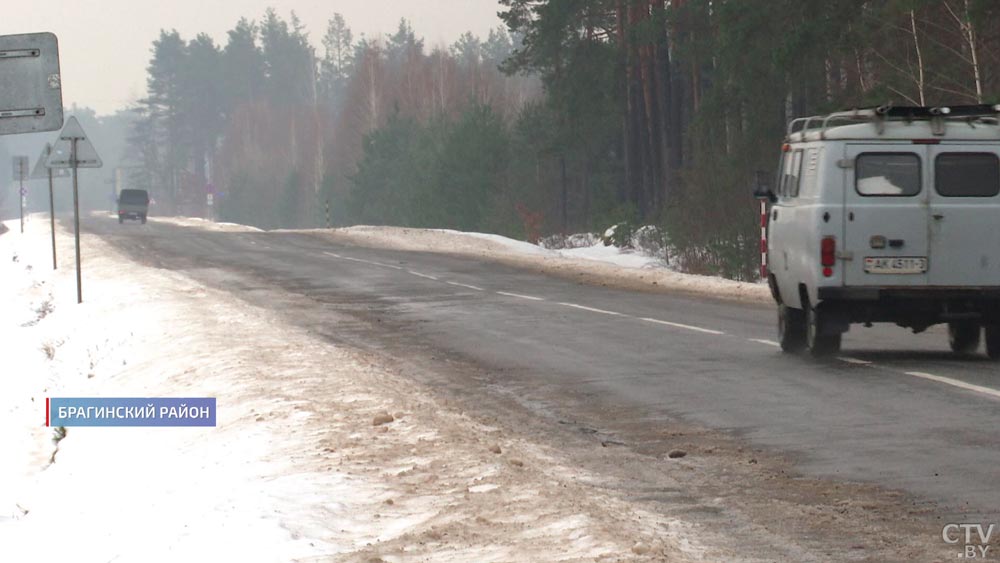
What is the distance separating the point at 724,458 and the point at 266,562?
11.1ft

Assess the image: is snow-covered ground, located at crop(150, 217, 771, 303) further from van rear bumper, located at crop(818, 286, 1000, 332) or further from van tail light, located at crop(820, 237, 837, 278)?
van tail light, located at crop(820, 237, 837, 278)

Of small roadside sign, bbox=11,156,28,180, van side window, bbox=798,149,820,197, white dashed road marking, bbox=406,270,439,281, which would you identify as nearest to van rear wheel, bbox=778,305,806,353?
van side window, bbox=798,149,820,197

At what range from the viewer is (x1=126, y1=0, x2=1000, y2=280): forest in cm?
3184

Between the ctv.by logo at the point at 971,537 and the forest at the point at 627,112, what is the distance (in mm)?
21370

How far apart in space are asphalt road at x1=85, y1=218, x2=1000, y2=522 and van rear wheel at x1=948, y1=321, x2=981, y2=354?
0.20 m

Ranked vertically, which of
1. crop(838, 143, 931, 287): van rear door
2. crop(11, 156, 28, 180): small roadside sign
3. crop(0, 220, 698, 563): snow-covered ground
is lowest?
crop(0, 220, 698, 563): snow-covered ground

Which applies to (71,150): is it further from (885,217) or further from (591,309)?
(885,217)

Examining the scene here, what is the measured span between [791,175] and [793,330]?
1544 millimetres

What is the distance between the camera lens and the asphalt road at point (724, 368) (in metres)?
8.66

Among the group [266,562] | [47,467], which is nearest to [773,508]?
[266,562]

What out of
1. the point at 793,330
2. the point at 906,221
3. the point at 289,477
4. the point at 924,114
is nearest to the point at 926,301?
the point at 906,221

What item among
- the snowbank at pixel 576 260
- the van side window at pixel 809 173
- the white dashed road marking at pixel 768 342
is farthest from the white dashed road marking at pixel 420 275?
the van side window at pixel 809 173

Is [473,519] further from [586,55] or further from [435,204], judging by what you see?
[435,204]

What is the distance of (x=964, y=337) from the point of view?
14258 mm
